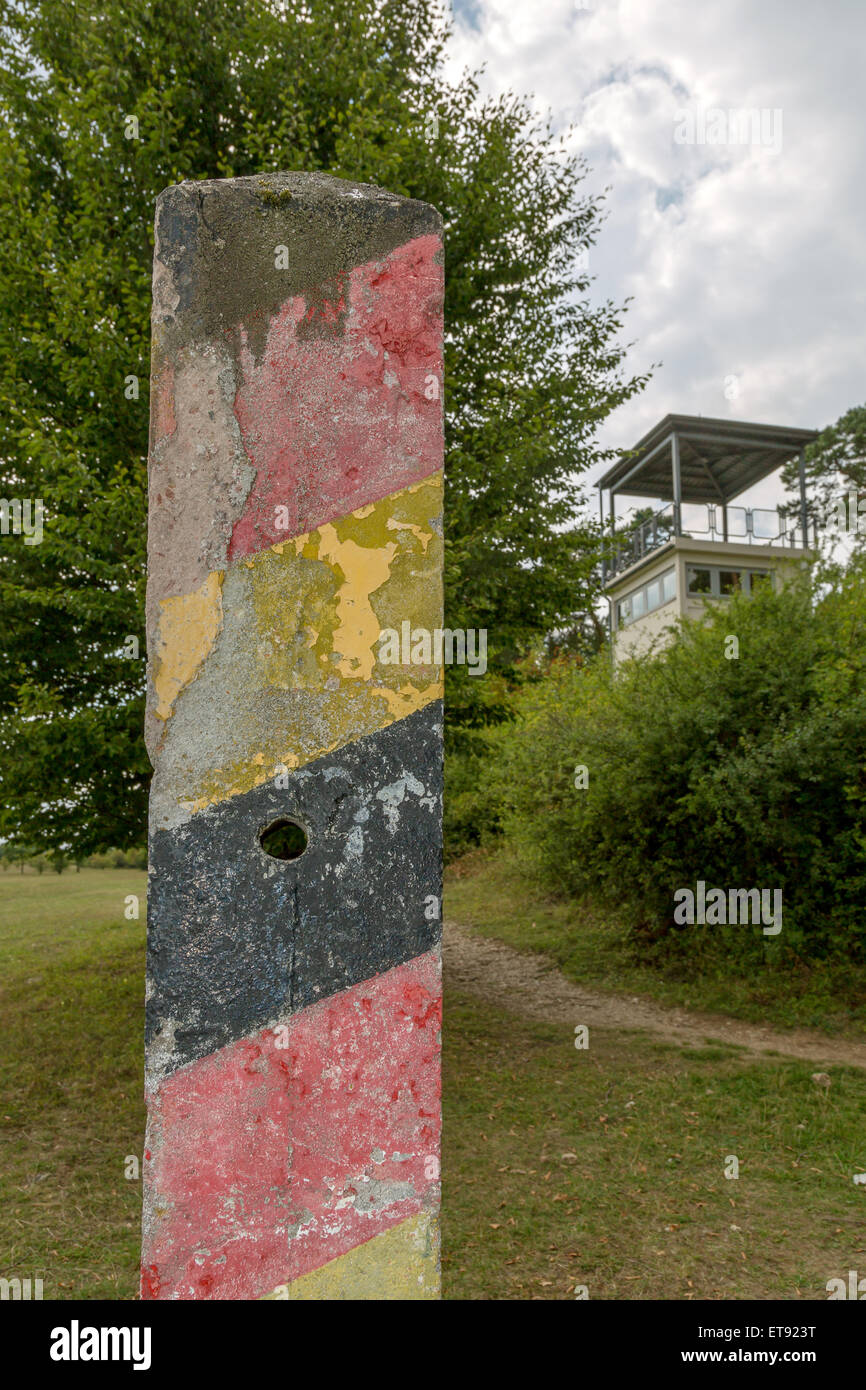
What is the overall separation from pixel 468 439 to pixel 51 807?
13.3 ft

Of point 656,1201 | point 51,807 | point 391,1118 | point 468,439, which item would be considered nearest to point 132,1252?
point 656,1201

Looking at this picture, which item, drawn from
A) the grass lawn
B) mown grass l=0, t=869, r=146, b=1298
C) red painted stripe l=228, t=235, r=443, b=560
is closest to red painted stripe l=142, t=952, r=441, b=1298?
red painted stripe l=228, t=235, r=443, b=560

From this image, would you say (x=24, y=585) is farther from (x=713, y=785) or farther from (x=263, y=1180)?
(x=713, y=785)

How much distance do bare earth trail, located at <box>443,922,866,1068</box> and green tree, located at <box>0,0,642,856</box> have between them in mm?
3530

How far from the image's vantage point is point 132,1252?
4477 mm

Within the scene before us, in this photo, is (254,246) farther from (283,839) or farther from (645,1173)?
(645,1173)

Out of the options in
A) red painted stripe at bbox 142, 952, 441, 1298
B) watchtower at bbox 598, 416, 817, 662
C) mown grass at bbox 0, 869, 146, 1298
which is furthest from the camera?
watchtower at bbox 598, 416, 817, 662

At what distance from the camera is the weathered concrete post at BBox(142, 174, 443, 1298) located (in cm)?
161

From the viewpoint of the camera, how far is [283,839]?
1.78 metres

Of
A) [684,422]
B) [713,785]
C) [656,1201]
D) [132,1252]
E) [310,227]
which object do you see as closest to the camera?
[310,227]

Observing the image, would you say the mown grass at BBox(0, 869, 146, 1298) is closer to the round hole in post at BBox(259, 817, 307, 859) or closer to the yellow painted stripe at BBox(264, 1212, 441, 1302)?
the yellow painted stripe at BBox(264, 1212, 441, 1302)

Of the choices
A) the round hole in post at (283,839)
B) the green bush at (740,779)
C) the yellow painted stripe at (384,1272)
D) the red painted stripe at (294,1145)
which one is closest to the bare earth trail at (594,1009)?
the green bush at (740,779)

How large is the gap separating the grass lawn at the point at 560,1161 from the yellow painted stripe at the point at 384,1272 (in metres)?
2.79

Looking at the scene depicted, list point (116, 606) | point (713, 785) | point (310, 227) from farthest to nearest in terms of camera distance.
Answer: point (713, 785) < point (116, 606) < point (310, 227)
